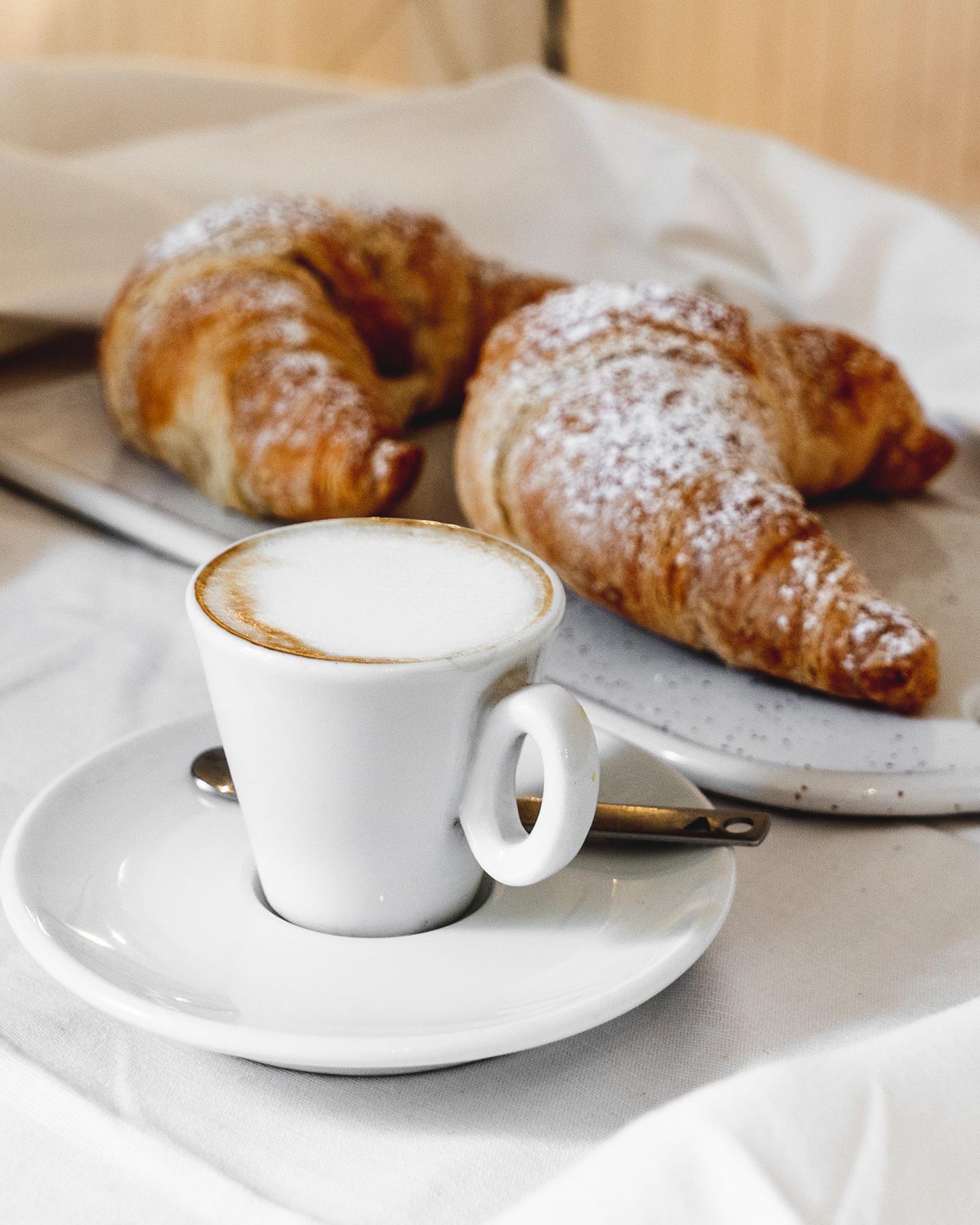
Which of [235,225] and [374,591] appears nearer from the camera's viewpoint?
[374,591]

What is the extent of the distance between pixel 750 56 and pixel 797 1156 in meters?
3.31

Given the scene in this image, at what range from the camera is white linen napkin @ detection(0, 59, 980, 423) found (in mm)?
1196

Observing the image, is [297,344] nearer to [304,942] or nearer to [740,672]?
[740,672]

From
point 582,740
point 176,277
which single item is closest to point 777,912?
point 582,740

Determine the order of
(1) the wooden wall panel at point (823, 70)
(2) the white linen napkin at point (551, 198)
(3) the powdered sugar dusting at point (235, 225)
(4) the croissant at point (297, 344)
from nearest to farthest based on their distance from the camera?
(4) the croissant at point (297, 344), (3) the powdered sugar dusting at point (235, 225), (2) the white linen napkin at point (551, 198), (1) the wooden wall panel at point (823, 70)

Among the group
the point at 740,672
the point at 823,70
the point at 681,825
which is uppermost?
the point at 681,825

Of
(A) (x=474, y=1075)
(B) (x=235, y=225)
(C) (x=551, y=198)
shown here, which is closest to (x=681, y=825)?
(A) (x=474, y=1075)

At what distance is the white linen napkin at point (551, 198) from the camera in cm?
120

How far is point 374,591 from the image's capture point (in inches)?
17.4

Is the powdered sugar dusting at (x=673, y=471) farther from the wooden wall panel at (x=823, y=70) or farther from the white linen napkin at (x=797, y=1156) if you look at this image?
the wooden wall panel at (x=823, y=70)

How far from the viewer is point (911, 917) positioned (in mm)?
509

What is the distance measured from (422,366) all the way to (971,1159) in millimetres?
849

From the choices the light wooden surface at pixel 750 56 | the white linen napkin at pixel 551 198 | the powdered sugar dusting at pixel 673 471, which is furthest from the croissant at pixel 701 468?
the light wooden surface at pixel 750 56

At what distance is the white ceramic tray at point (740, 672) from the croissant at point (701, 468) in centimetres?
2
